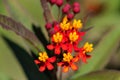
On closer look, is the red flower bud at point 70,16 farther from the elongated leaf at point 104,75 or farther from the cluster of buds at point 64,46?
the elongated leaf at point 104,75

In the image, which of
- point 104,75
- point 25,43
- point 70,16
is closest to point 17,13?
point 25,43

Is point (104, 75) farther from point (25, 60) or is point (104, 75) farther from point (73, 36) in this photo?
point (25, 60)

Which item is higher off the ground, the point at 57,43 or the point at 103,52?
the point at 57,43

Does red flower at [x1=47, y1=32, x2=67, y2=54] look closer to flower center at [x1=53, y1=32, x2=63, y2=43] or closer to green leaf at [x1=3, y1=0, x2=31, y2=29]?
flower center at [x1=53, y1=32, x2=63, y2=43]

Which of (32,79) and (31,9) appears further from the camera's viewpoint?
(31,9)

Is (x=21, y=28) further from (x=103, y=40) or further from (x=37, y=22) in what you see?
(x=103, y=40)

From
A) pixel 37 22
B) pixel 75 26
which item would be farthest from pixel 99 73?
pixel 37 22

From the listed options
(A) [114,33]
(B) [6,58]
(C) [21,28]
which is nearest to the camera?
(C) [21,28]
